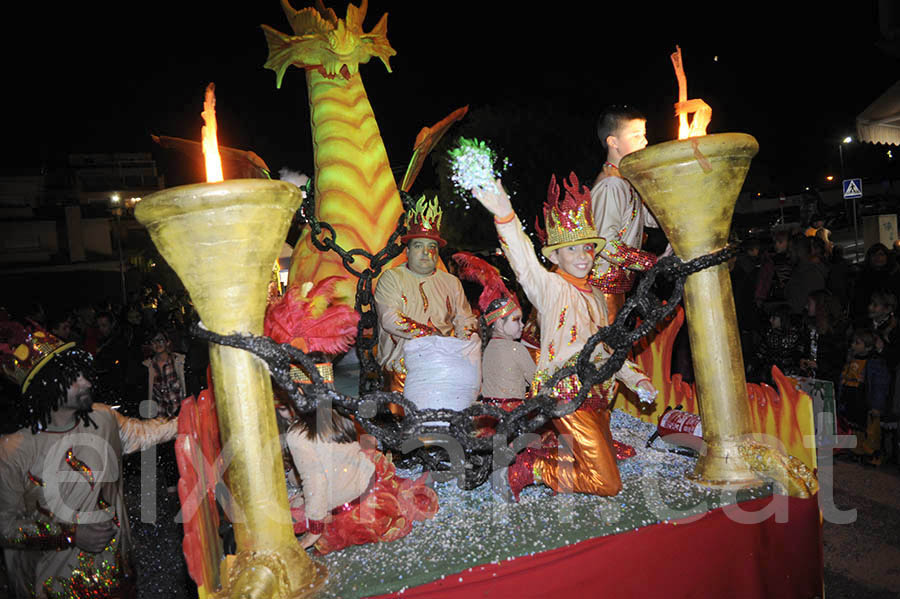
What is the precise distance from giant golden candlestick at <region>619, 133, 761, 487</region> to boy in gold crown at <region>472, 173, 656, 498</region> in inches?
17.7

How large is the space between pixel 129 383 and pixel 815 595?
210 inches

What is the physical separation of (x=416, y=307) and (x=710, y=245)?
2369 millimetres

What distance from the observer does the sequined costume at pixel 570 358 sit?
2770 millimetres

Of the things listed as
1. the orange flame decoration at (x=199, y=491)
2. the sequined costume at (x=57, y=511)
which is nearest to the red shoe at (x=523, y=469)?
the orange flame decoration at (x=199, y=491)

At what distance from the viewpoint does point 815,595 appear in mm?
2742

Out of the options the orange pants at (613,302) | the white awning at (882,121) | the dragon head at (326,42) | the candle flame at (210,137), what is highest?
the dragon head at (326,42)

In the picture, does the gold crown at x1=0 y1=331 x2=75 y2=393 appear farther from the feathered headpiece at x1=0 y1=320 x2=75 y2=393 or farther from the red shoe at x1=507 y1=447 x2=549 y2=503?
the red shoe at x1=507 y1=447 x2=549 y2=503

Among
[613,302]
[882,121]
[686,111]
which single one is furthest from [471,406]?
[882,121]

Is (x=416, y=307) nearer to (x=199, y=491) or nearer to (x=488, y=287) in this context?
(x=488, y=287)

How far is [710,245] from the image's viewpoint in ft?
8.08

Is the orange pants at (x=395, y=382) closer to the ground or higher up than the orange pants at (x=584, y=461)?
higher up

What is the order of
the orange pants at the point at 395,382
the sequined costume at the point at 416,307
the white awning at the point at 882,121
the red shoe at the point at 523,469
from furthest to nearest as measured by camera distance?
the white awning at the point at 882,121, the sequined costume at the point at 416,307, the orange pants at the point at 395,382, the red shoe at the point at 523,469

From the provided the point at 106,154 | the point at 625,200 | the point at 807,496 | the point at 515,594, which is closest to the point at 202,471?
the point at 515,594

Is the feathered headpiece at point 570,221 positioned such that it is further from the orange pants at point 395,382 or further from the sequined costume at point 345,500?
the orange pants at point 395,382
